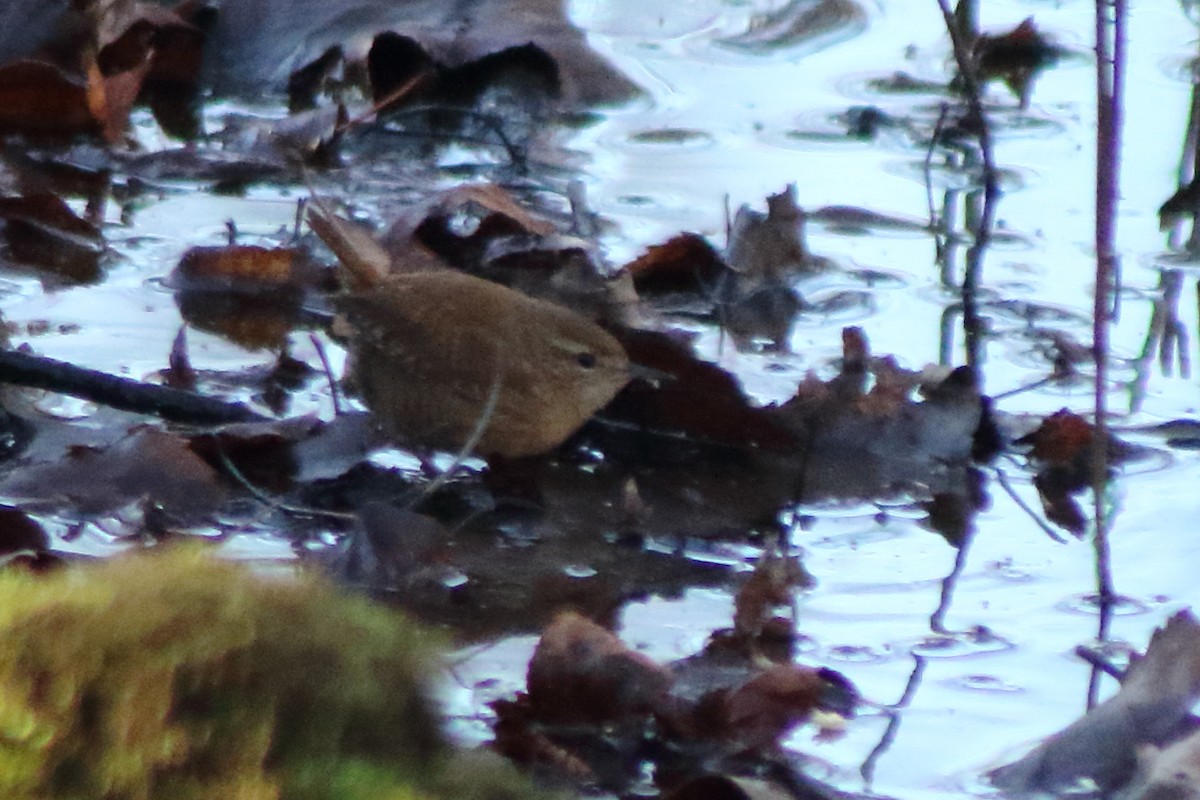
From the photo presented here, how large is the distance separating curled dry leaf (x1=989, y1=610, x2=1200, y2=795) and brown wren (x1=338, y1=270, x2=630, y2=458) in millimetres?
1518

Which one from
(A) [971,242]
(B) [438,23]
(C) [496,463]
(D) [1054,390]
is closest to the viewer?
(C) [496,463]

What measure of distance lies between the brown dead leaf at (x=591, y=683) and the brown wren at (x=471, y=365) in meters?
1.18

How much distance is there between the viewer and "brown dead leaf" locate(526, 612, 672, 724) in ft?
8.63

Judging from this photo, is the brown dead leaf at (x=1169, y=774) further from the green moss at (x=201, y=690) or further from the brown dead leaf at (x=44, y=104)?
the brown dead leaf at (x=44, y=104)

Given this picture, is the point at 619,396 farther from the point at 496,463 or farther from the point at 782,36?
the point at 782,36

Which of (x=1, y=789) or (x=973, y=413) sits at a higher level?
(x=1, y=789)

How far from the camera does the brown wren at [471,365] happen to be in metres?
3.97

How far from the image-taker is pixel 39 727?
5.43ft

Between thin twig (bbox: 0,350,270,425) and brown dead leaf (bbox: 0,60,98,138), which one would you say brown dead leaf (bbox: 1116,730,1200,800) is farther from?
brown dead leaf (bbox: 0,60,98,138)

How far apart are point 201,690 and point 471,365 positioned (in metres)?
2.45

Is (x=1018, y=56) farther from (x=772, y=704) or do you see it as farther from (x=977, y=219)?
(x=772, y=704)

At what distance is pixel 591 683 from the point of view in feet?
8.68

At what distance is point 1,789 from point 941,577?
6.87ft

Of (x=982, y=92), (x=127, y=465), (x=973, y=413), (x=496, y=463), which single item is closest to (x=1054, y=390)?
(x=973, y=413)
